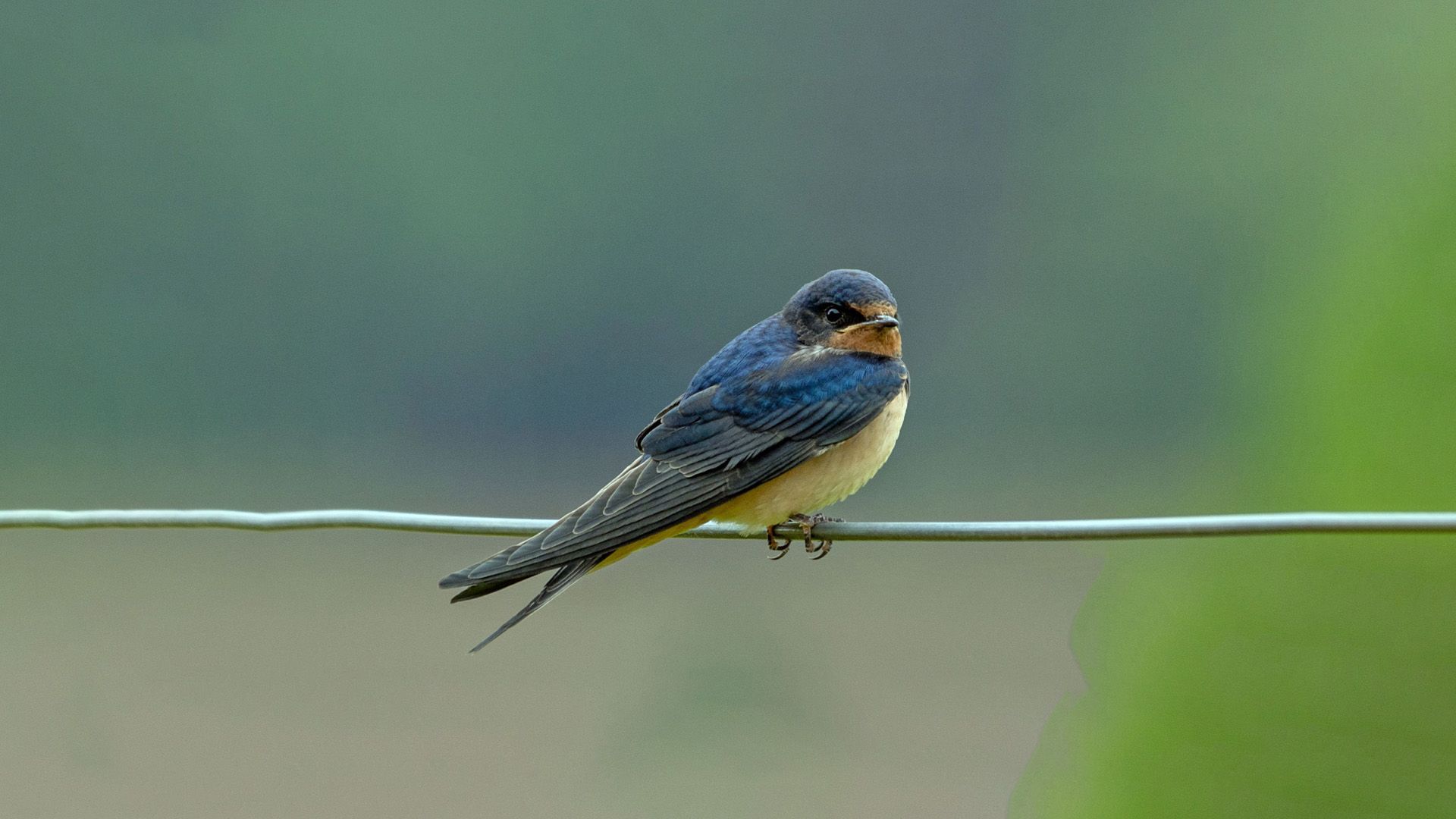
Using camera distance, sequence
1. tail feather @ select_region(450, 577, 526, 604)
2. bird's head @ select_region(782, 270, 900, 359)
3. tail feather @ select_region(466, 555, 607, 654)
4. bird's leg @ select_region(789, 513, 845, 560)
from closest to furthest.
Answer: tail feather @ select_region(450, 577, 526, 604) < tail feather @ select_region(466, 555, 607, 654) < bird's leg @ select_region(789, 513, 845, 560) < bird's head @ select_region(782, 270, 900, 359)

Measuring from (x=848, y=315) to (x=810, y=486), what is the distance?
1.48ft

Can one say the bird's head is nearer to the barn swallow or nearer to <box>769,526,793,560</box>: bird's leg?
the barn swallow

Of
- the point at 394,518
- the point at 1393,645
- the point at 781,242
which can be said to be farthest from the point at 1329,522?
the point at 781,242

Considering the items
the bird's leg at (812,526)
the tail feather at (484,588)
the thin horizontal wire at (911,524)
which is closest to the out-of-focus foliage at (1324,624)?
the bird's leg at (812,526)

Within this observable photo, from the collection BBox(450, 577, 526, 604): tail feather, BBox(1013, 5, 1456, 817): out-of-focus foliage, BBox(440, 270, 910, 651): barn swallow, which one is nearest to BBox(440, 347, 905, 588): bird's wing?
BBox(440, 270, 910, 651): barn swallow

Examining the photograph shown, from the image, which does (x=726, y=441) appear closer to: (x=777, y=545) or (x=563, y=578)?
(x=777, y=545)

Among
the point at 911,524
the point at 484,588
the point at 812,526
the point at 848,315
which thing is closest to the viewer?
the point at 911,524

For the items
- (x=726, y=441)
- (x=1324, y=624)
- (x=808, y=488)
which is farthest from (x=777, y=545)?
(x=1324, y=624)

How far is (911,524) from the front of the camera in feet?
6.70

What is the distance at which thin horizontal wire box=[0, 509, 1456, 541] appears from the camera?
1771 millimetres

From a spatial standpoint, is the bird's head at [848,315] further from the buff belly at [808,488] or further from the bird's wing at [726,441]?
the buff belly at [808,488]

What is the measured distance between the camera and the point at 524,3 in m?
24.6

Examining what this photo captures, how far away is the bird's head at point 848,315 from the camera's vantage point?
315 centimetres

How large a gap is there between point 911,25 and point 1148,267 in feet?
19.1
